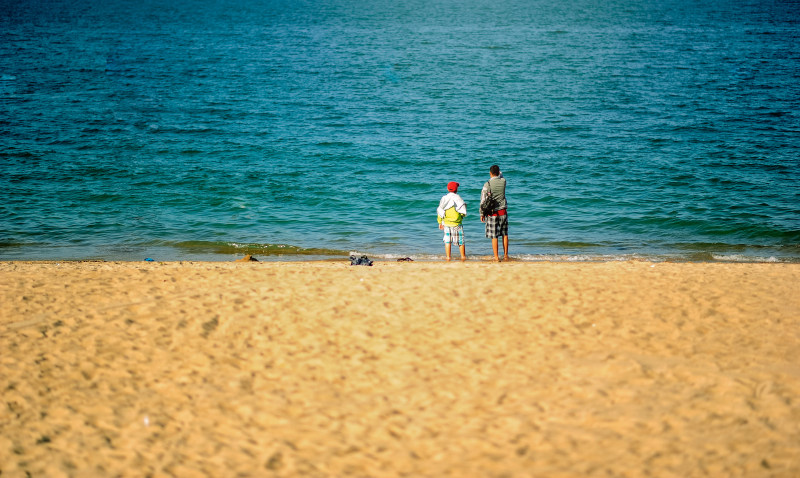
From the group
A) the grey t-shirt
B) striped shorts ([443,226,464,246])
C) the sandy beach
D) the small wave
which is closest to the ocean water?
the small wave

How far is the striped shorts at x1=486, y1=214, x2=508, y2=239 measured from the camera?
1362 cm

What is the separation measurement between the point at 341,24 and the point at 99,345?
66.6 metres

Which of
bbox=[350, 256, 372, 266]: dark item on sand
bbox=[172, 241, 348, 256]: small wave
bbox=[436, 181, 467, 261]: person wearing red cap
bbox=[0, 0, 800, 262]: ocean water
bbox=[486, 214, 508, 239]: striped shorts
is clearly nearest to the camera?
bbox=[350, 256, 372, 266]: dark item on sand

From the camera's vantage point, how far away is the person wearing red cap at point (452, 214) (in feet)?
43.6

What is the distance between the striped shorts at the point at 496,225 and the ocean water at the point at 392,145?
74.8 inches

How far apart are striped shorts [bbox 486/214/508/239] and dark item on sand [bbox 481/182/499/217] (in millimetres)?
198

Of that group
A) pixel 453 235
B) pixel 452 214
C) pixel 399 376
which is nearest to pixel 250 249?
pixel 453 235

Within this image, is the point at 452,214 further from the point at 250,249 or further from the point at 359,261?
the point at 250,249

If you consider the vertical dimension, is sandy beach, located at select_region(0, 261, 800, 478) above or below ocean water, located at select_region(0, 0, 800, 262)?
below

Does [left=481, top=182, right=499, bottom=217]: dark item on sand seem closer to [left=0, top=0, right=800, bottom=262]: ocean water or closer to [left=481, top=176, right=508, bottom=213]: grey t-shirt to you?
[left=481, top=176, right=508, bottom=213]: grey t-shirt

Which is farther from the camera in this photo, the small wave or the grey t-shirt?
the small wave

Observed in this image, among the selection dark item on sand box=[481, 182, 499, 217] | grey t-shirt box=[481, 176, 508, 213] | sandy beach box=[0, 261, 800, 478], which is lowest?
sandy beach box=[0, 261, 800, 478]

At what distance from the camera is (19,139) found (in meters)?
26.1

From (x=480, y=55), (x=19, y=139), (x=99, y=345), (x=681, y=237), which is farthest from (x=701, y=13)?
(x=99, y=345)
